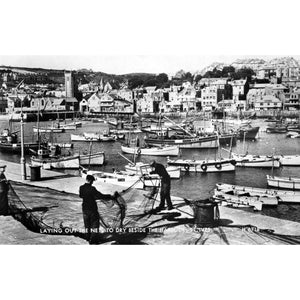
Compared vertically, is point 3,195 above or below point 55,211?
above

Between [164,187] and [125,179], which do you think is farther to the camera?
[125,179]

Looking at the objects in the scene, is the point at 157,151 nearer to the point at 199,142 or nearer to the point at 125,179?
the point at 199,142

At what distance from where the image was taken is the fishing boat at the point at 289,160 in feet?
19.6

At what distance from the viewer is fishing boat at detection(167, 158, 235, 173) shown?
22.9 feet

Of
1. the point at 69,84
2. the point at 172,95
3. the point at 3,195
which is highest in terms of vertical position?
the point at 69,84

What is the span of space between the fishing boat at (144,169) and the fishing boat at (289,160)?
1425mm

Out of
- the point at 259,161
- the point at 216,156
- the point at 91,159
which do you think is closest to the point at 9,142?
the point at 91,159

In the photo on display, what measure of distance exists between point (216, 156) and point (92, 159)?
2071mm

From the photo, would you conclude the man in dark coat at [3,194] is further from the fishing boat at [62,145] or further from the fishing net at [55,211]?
the fishing boat at [62,145]

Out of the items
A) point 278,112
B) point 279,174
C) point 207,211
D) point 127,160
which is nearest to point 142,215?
point 207,211

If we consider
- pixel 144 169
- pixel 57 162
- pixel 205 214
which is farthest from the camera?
pixel 57 162

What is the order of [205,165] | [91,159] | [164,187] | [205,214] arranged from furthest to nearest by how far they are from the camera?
1. [91,159]
2. [205,165]
3. [164,187]
4. [205,214]

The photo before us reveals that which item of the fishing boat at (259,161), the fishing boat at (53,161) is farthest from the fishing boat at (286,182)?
the fishing boat at (53,161)

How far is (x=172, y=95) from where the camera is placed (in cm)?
655
